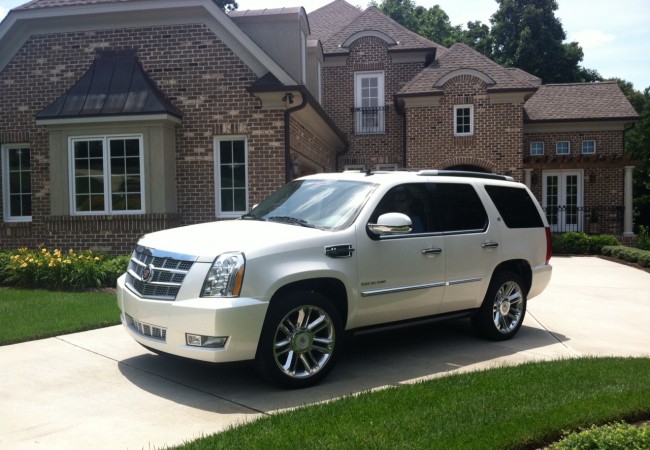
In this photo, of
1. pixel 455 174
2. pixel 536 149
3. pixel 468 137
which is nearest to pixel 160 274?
pixel 455 174

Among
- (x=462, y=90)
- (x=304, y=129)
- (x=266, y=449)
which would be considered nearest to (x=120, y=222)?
(x=304, y=129)

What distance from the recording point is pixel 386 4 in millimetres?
52719

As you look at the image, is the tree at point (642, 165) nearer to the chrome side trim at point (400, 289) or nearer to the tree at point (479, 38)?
the tree at point (479, 38)

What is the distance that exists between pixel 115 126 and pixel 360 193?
27.5 ft

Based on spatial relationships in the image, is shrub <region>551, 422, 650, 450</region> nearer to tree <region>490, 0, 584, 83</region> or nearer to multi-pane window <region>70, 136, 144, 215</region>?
multi-pane window <region>70, 136, 144, 215</region>

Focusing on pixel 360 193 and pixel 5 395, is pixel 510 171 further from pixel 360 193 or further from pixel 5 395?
pixel 5 395

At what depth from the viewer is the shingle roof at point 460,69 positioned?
20969 mm

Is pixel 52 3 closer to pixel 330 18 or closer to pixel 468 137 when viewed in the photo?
pixel 468 137

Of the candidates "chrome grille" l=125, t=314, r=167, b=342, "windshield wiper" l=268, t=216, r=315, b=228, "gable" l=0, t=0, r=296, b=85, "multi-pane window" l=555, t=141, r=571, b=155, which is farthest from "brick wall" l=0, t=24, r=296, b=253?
"multi-pane window" l=555, t=141, r=571, b=155

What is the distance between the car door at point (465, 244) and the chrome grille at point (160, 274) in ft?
8.99

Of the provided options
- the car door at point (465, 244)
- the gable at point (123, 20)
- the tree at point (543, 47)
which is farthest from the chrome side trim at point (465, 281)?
the tree at point (543, 47)

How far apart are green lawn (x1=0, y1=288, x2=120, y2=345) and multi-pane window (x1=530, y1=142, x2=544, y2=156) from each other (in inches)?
789

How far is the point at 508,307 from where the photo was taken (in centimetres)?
718

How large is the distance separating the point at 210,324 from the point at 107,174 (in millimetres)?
9201
